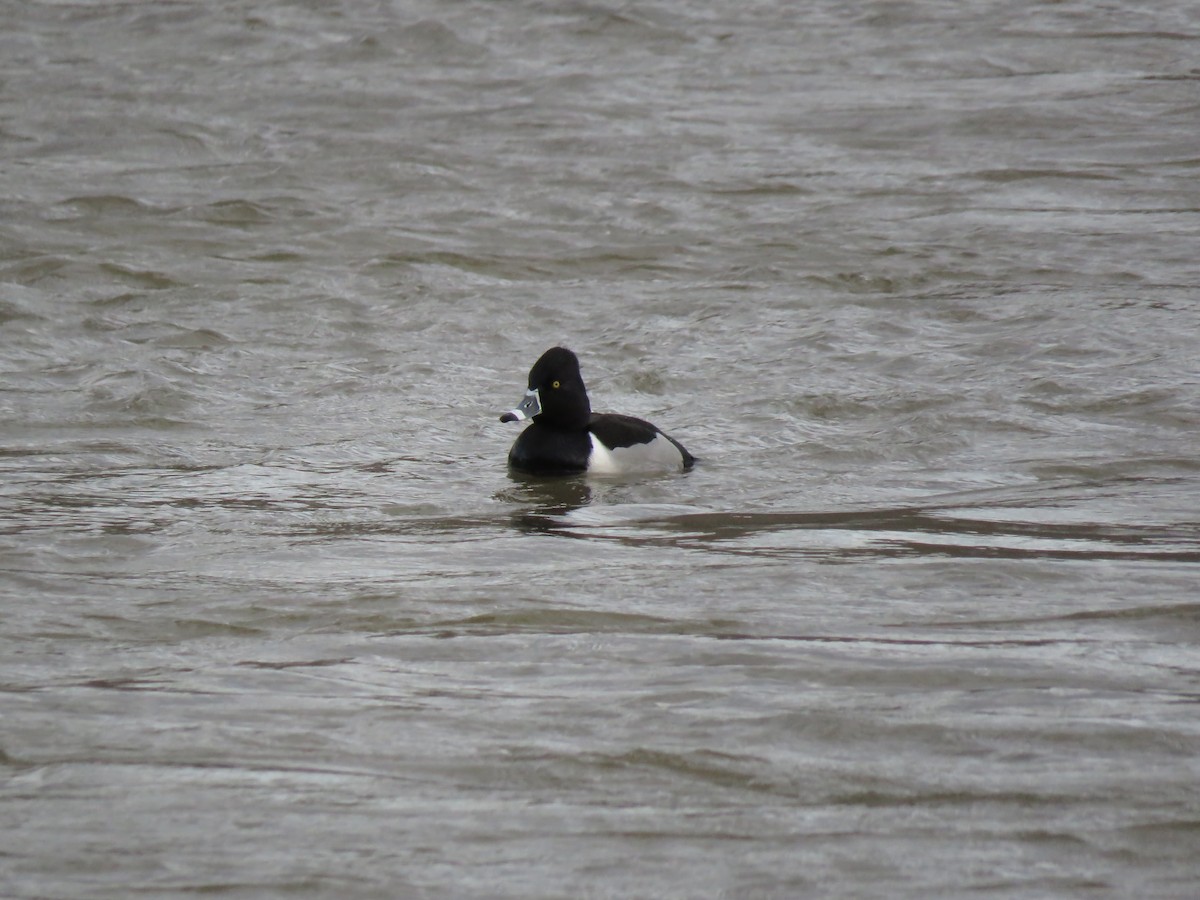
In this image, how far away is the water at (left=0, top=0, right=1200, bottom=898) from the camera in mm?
4355

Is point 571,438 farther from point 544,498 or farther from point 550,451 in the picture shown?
point 544,498

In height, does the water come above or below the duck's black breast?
above

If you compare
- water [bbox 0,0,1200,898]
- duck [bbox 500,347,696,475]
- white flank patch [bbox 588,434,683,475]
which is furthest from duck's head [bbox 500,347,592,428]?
Answer: water [bbox 0,0,1200,898]

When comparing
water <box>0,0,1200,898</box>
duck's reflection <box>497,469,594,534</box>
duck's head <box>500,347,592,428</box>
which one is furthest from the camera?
duck's head <box>500,347,592,428</box>

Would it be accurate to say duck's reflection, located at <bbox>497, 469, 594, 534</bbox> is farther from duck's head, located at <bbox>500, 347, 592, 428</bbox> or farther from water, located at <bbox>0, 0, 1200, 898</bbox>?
duck's head, located at <bbox>500, 347, 592, 428</bbox>

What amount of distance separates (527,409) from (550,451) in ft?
0.77

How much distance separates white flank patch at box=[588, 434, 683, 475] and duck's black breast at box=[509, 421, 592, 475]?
0.15ft

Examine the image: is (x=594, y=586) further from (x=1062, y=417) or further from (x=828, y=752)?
(x=1062, y=417)

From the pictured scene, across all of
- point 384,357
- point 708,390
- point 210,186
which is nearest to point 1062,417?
point 708,390

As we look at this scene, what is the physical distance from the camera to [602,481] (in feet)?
28.9

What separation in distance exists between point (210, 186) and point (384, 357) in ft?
15.0

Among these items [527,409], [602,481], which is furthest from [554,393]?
[602,481]

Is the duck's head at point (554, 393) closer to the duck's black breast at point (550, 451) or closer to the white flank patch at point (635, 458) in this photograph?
the duck's black breast at point (550, 451)

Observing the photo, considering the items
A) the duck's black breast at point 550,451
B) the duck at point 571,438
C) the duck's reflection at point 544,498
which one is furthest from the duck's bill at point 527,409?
the duck's reflection at point 544,498
